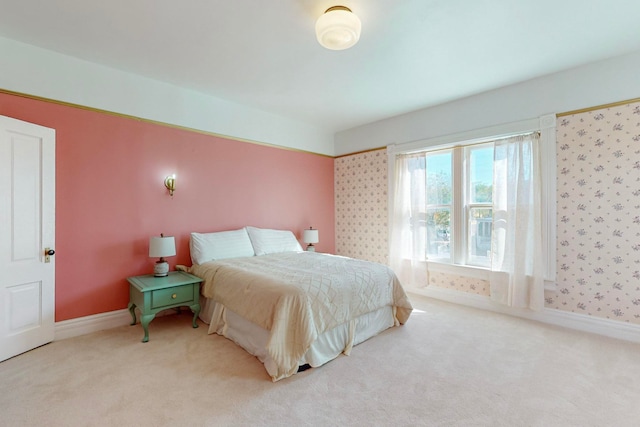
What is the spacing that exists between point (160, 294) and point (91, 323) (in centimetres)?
89

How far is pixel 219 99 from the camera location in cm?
390

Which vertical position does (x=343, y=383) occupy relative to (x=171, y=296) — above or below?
below

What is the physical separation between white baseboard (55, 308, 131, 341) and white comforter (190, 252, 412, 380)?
86 cm

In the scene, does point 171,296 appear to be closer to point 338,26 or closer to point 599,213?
point 338,26

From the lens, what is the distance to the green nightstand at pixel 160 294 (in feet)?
8.88

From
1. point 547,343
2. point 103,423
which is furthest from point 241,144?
point 547,343

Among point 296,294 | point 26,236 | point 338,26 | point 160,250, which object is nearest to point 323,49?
point 338,26

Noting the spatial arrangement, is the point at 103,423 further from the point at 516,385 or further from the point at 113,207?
the point at 516,385

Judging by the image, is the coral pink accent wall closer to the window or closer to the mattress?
the mattress

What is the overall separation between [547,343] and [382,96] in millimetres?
3265

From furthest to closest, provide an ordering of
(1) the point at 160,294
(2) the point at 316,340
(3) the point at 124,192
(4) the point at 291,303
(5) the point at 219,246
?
1. (5) the point at 219,246
2. (3) the point at 124,192
3. (1) the point at 160,294
4. (2) the point at 316,340
5. (4) the point at 291,303

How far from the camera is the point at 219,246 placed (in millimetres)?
3586

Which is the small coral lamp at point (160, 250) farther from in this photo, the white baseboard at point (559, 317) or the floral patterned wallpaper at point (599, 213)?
the floral patterned wallpaper at point (599, 213)

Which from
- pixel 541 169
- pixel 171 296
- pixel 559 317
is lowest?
pixel 559 317
